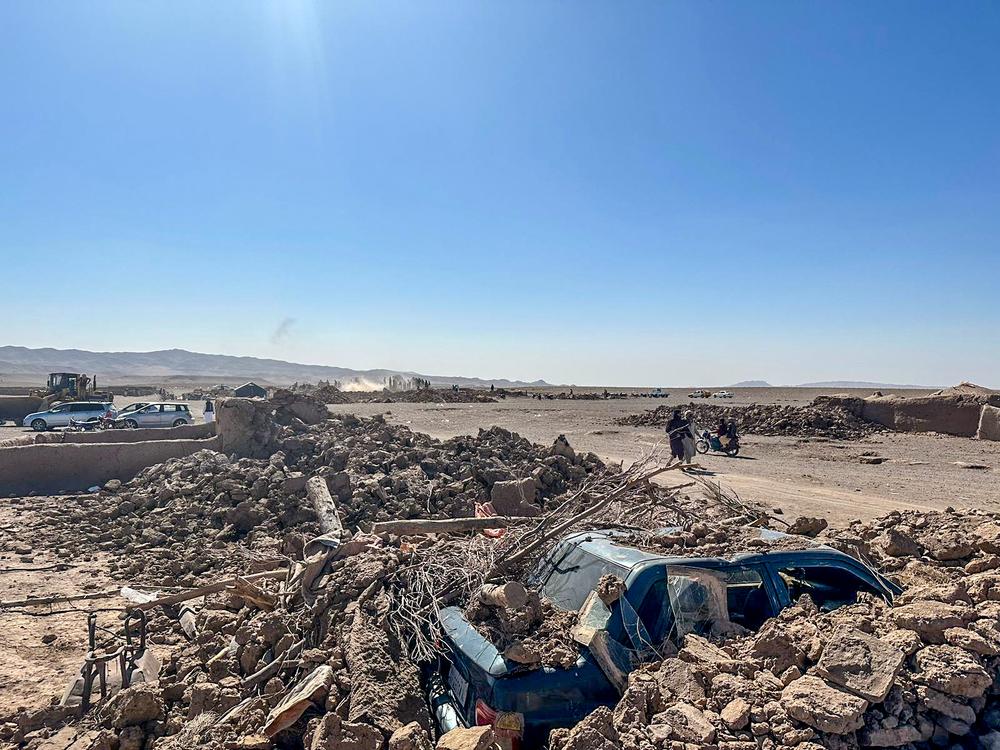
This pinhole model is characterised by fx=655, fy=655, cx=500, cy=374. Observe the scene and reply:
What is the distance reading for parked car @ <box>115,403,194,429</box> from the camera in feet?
85.2

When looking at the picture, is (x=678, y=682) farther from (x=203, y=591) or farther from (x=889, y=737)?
(x=203, y=591)

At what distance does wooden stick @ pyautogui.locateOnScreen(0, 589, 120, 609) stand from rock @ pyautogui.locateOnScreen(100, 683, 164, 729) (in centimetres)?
419

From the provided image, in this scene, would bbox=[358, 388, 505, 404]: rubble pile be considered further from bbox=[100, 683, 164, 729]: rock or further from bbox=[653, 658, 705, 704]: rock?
bbox=[653, 658, 705, 704]: rock

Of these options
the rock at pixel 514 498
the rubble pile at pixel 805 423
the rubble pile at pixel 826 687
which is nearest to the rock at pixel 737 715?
the rubble pile at pixel 826 687

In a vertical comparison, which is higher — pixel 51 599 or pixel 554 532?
pixel 554 532

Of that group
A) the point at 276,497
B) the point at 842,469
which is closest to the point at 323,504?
the point at 276,497

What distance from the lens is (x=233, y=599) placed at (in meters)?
6.63

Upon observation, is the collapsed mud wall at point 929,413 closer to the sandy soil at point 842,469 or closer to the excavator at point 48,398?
the sandy soil at point 842,469

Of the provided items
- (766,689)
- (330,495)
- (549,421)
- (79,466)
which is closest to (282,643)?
(766,689)

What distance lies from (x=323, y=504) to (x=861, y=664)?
9.07 metres

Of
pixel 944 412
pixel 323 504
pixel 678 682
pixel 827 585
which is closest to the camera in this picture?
pixel 678 682

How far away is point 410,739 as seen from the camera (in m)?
3.47


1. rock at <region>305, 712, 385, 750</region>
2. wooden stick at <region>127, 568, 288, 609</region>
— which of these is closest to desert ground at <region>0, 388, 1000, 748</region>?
wooden stick at <region>127, 568, 288, 609</region>

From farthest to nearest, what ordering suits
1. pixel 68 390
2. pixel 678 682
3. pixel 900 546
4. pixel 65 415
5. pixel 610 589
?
pixel 68 390 < pixel 65 415 < pixel 900 546 < pixel 610 589 < pixel 678 682
